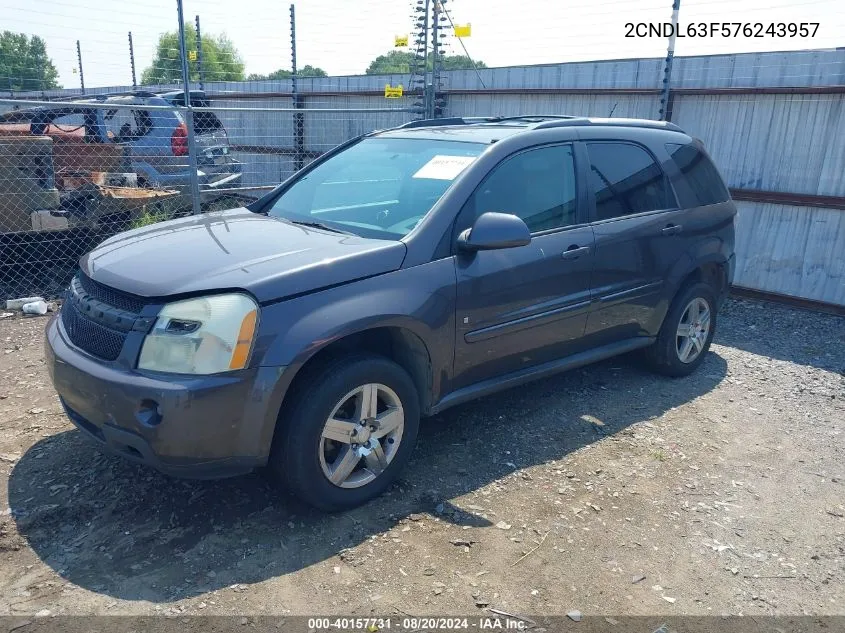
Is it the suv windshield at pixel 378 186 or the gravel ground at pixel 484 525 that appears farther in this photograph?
the suv windshield at pixel 378 186

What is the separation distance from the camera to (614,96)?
849 centimetres

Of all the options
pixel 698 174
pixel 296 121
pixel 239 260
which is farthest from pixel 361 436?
pixel 296 121

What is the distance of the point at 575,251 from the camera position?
4238 millimetres

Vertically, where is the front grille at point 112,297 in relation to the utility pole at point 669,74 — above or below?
below

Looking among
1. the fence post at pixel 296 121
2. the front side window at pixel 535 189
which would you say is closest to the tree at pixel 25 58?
the fence post at pixel 296 121

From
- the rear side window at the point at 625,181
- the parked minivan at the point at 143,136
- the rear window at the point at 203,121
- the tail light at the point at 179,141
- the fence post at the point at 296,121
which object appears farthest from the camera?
the fence post at the point at 296,121

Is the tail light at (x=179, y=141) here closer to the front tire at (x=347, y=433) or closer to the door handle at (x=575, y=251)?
the door handle at (x=575, y=251)

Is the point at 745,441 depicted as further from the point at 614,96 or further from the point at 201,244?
the point at 614,96

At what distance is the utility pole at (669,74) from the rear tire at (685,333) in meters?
3.45

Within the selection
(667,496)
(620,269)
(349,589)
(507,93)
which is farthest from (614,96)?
(349,589)

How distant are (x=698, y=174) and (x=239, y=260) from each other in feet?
12.2

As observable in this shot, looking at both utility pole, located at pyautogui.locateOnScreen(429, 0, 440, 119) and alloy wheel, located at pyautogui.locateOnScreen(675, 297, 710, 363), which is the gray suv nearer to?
alloy wheel, located at pyautogui.locateOnScreen(675, 297, 710, 363)

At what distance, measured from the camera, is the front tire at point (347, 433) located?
313 centimetres

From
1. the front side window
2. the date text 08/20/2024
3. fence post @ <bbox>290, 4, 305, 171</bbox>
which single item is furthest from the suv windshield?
fence post @ <bbox>290, 4, 305, 171</bbox>
